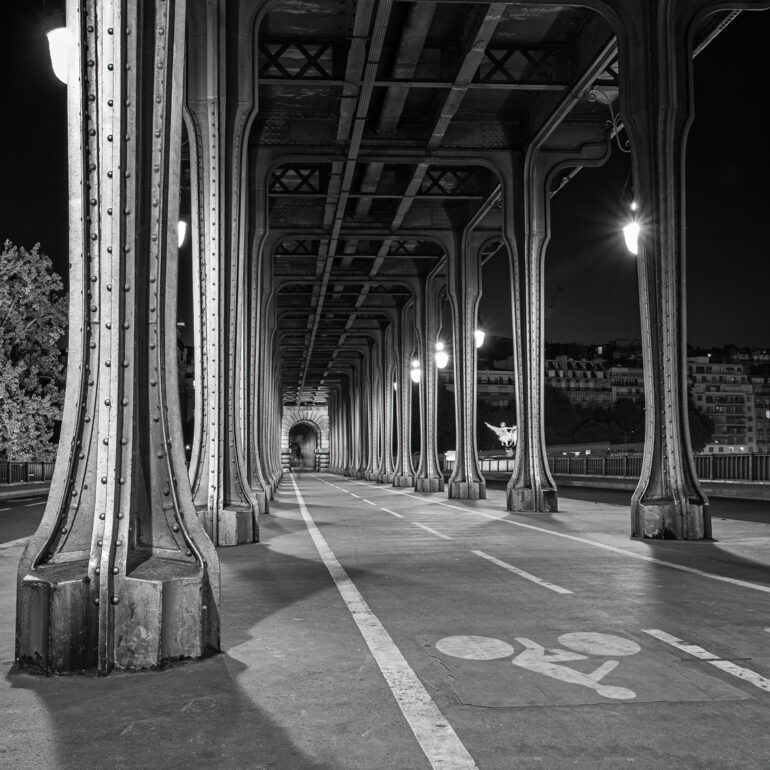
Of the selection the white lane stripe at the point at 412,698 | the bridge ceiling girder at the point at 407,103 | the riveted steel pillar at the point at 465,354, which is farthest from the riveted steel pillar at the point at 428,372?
the white lane stripe at the point at 412,698

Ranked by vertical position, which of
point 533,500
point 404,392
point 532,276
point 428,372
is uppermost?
point 532,276

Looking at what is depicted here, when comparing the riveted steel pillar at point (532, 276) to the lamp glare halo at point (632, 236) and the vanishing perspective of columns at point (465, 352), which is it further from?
the vanishing perspective of columns at point (465, 352)

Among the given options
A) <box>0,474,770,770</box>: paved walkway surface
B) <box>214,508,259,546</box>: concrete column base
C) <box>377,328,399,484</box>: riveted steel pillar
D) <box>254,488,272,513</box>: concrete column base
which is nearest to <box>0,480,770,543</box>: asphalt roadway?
<box>214,508,259,546</box>: concrete column base

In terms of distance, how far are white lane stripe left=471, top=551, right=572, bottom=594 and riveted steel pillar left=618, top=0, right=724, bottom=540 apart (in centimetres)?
344

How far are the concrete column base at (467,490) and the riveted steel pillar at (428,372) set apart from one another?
8072 mm

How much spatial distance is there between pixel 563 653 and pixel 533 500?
645 inches

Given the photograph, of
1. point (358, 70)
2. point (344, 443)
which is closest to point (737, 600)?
point (358, 70)

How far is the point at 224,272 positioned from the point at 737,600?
958cm

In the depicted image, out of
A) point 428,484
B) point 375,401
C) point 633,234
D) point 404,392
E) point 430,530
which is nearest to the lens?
point 633,234

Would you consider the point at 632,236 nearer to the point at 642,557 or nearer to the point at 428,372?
the point at 642,557

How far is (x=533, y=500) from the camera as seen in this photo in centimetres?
2206

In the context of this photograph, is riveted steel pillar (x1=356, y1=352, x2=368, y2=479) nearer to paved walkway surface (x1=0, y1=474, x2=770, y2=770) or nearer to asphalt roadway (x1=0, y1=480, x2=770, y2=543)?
asphalt roadway (x1=0, y1=480, x2=770, y2=543)

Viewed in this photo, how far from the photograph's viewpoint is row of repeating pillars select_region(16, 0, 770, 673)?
215 inches

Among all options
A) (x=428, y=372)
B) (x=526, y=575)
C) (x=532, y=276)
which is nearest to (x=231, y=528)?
(x=526, y=575)
